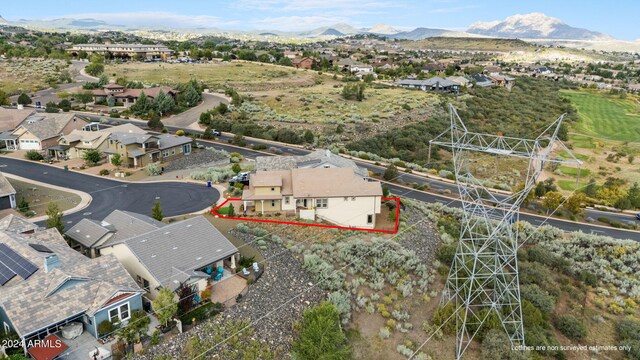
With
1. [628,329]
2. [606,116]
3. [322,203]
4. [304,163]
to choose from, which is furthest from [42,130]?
[606,116]

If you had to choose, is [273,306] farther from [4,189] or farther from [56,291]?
[4,189]

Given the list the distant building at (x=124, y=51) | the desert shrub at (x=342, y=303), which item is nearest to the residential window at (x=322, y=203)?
the desert shrub at (x=342, y=303)

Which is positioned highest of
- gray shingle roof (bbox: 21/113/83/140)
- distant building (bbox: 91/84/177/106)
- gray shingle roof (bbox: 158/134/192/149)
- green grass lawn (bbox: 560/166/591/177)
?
distant building (bbox: 91/84/177/106)

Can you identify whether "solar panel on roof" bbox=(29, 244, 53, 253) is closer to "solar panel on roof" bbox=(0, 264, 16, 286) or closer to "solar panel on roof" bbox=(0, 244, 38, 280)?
"solar panel on roof" bbox=(0, 244, 38, 280)

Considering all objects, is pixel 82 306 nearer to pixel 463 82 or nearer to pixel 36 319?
pixel 36 319

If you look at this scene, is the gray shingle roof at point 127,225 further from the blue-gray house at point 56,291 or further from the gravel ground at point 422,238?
the gravel ground at point 422,238

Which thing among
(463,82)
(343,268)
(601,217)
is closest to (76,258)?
(343,268)

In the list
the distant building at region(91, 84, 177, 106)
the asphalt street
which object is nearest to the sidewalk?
the asphalt street
